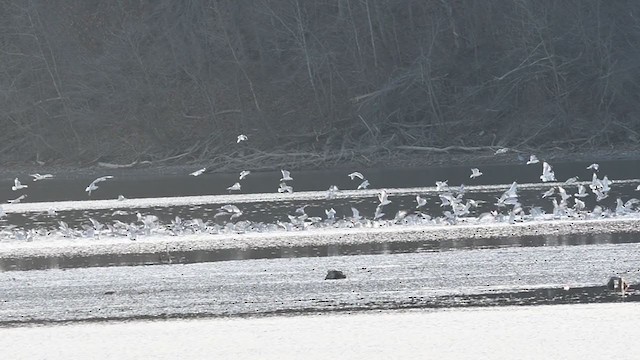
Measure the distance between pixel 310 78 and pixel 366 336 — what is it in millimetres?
30804

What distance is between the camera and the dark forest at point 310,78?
4247 cm

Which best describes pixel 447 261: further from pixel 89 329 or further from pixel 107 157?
pixel 107 157

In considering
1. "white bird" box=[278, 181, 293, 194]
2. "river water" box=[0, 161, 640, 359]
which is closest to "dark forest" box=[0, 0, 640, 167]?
"white bird" box=[278, 181, 293, 194]

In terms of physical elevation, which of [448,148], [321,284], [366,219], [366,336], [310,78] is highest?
[310,78]

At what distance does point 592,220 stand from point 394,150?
18.4 metres

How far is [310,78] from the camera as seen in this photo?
4488 cm

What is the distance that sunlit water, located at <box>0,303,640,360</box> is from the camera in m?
13.6

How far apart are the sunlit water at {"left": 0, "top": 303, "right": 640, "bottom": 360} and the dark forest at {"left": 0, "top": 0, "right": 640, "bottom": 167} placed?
26.5 m

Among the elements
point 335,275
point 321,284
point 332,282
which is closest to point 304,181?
point 335,275

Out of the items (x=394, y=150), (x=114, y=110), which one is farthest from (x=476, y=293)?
(x=114, y=110)

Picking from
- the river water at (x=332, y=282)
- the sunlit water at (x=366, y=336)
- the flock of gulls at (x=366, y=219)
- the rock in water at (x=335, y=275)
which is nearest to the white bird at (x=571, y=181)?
the river water at (x=332, y=282)

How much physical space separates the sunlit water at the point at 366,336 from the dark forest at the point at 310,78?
26465 millimetres

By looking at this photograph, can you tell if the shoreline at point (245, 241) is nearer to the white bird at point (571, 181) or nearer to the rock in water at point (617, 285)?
the rock in water at point (617, 285)

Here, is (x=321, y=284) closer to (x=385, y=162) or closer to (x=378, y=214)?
(x=378, y=214)
